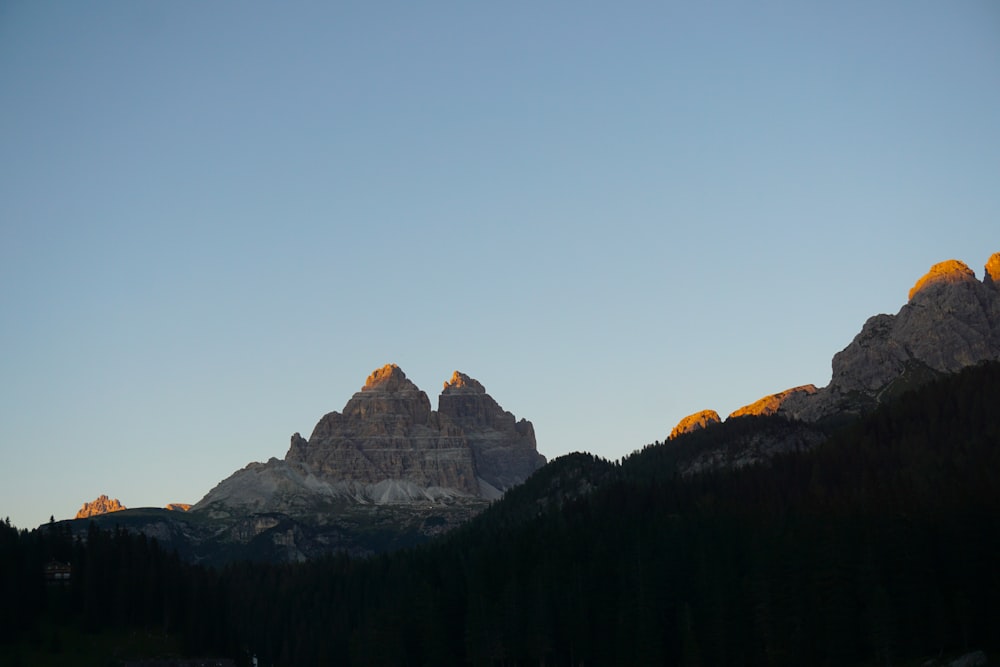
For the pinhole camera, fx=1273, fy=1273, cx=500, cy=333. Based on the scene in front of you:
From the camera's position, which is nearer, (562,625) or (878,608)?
(878,608)

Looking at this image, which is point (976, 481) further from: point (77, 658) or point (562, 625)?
point (77, 658)

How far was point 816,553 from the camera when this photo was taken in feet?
568

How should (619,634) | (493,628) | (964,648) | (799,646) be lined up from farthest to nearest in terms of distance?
1. (493,628)
2. (619,634)
3. (799,646)
4. (964,648)

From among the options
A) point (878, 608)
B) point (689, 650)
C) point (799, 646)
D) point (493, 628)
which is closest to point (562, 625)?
point (493, 628)

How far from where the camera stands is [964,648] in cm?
15000

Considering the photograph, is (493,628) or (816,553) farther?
(493,628)

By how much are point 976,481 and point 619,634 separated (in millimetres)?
56333

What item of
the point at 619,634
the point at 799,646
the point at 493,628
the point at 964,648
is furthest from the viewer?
the point at 493,628

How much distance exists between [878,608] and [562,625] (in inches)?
2141

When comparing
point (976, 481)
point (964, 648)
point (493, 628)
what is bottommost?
point (964, 648)

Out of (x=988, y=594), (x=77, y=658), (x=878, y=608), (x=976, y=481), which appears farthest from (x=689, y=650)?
(x=77, y=658)

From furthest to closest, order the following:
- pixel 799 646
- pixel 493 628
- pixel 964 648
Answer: pixel 493 628
pixel 799 646
pixel 964 648

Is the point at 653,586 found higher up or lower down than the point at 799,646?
higher up

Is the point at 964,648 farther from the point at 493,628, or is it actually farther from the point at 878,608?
the point at 493,628
